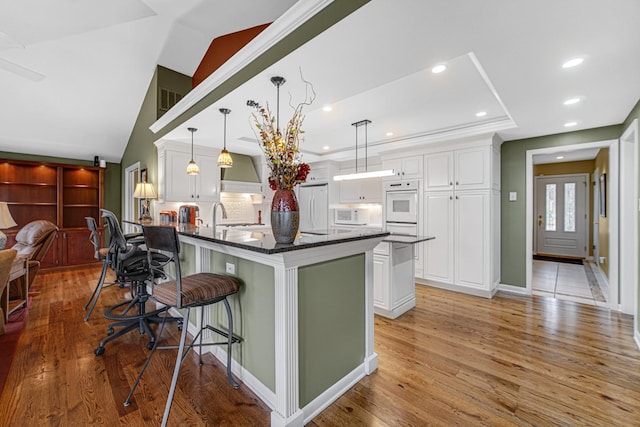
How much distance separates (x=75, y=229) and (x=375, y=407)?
21.8 feet

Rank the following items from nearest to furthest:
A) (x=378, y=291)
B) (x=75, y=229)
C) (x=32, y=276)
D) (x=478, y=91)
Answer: (x=478, y=91), (x=378, y=291), (x=32, y=276), (x=75, y=229)

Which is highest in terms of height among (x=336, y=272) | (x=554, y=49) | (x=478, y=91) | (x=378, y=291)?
(x=478, y=91)

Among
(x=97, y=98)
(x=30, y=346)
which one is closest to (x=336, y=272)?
(x=30, y=346)

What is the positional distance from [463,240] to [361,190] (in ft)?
7.28

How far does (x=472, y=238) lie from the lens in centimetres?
409

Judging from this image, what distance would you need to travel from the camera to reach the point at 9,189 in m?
5.32

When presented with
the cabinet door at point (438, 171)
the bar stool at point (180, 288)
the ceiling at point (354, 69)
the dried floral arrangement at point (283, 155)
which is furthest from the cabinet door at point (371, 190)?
the bar stool at point (180, 288)

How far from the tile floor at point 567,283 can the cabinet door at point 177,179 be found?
5.64 metres

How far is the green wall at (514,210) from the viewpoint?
13.6 ft

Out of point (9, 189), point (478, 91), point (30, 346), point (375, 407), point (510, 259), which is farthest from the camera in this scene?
point (9, 189)

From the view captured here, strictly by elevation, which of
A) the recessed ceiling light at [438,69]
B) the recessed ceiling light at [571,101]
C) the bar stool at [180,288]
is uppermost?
the recessed ceiling light at [438,69]

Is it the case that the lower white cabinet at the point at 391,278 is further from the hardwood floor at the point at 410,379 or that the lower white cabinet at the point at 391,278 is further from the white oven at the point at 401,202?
the white oven at the point at 401,202

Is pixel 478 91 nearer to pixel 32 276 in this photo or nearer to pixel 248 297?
pixel 248 297

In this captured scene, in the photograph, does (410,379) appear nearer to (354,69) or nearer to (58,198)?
(354,69)
